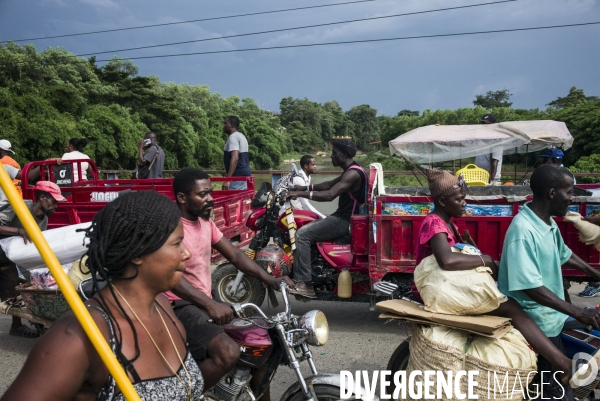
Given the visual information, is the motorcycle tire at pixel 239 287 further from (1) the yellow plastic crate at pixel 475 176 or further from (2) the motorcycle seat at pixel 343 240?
(1) the yellow plastic crate at pixel 475 176

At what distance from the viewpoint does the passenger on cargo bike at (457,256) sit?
2762mm

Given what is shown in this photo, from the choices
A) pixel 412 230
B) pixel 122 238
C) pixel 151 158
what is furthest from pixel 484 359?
pixel 151 158

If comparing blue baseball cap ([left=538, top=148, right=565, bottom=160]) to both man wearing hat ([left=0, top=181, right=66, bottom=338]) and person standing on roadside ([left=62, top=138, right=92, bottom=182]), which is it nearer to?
man wearing hat ([left=0, top=181, right=66, bottom=338])

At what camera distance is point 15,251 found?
4945 millimetres

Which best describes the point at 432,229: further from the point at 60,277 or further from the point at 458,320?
the point at 60,277

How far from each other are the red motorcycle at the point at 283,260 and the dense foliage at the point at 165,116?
597 inches

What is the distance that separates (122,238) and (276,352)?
1365mm

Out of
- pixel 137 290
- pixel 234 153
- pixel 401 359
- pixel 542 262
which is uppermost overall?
pixel 234 153

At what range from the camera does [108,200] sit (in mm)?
8023

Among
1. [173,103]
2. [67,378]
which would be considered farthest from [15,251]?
[173,103]

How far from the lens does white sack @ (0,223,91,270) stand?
4.69m

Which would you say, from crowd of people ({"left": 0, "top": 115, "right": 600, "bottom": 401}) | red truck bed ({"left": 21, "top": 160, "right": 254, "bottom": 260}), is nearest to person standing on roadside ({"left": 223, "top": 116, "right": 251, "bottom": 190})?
red truck bed ({"left": 21, "top": 160, "right": 254, "bottom": 260})

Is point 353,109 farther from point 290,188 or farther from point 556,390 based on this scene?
point 556,390

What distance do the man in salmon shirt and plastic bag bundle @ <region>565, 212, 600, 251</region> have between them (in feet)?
9.96
